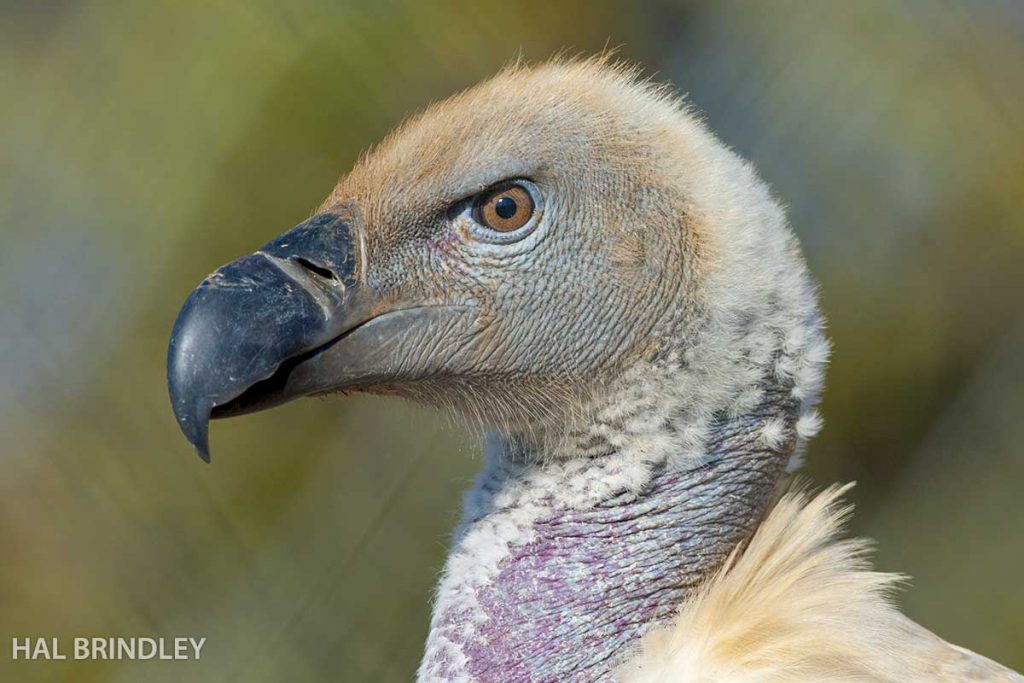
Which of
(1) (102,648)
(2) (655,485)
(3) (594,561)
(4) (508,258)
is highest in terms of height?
(4) (508,258)

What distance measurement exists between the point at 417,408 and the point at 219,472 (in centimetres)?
120

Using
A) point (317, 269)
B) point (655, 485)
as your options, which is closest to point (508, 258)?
point (317, 269)

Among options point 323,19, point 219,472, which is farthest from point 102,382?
point 323,19

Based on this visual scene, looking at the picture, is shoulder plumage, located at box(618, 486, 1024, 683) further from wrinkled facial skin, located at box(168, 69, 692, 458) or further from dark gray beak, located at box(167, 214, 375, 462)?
dark gray beak, located at box(167, 214, 375, 462)

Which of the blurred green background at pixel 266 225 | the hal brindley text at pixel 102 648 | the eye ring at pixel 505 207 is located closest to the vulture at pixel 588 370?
the eye ring at pixel 505 207

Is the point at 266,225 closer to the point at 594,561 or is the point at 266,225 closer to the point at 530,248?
the point at 530,248

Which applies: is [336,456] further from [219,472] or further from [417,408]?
[417,408]

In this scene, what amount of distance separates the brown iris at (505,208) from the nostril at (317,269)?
22 cm

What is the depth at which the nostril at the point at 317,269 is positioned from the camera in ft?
5.08

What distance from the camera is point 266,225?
8.94 ft

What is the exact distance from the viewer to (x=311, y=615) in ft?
9.63

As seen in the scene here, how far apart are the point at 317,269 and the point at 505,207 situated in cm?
28

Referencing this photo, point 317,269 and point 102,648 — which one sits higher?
point 317,269

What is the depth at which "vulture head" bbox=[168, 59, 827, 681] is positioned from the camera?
58.6 inches
